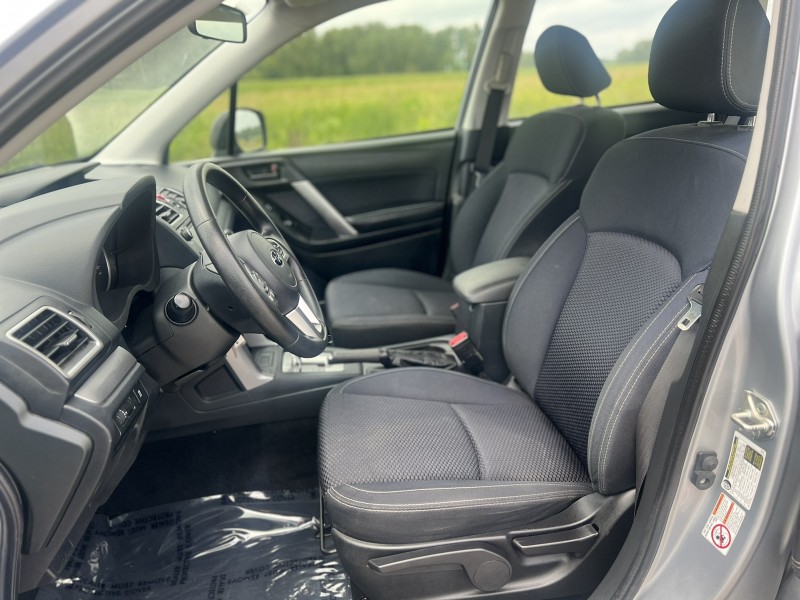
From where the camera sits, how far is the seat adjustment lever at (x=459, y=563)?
127 cm

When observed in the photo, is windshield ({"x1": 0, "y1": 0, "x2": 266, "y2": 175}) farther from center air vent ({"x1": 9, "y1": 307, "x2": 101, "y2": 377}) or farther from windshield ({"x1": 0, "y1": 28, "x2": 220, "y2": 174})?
center air vent ({"x1": 9, "y1": 307, "x2": 101, "y2": 377})

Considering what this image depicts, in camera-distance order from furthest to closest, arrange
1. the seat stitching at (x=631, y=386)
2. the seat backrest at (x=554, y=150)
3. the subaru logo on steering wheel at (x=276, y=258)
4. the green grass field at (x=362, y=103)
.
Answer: the green grass field at (x=362, y=103) → the seat backrest at (x=554, y=150) → the subaru logo on steering wheel at (x=276, y=258) → the seat stitching at (x=631, y=386)

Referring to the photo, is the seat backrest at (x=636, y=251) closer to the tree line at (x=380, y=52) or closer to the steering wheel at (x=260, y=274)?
the steering wheel at (x=260, y=274)

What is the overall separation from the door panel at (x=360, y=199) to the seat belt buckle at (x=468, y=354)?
1.08m

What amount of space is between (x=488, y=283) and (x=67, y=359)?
3.75 ft

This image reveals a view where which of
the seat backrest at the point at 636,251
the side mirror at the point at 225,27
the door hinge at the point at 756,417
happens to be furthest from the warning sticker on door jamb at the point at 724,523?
the side mirror at the point at 225,27

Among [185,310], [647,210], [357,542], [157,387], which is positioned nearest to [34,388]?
[157,387]

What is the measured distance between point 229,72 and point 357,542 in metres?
1.67

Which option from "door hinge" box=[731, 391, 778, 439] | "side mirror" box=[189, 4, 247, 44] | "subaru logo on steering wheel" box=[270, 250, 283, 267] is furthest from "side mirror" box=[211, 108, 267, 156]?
"door hinge" box=[731, 391, 778, 439]

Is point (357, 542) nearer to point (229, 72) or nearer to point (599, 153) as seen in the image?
point (599, 153)

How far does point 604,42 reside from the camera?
3238 millimetres

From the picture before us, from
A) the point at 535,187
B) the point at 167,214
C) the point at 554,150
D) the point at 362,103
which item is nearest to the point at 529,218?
the point at 535,187

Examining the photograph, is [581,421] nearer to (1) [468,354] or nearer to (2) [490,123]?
(1) [468,354]

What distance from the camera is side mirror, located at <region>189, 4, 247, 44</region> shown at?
62.3 inches
